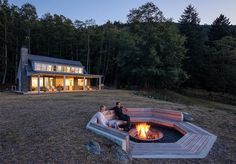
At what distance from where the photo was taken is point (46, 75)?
26.9 meters

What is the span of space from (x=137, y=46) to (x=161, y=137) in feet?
97.3

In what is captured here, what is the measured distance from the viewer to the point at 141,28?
1609 inches

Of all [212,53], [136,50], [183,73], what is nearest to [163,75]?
[183,73]

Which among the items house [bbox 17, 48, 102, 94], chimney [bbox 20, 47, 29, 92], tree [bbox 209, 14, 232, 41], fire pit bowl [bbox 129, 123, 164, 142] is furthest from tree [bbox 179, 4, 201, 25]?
fire pit bowl [bbox 129, 123, 164, 142]

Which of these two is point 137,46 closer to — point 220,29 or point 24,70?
point 24,70

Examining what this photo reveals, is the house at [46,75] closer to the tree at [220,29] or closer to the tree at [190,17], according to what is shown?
the tree at [190,17]

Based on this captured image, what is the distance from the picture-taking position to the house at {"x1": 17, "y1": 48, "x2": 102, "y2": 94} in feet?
84.1

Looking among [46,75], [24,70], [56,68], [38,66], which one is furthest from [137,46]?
[24,70]

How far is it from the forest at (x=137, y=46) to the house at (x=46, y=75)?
9069 mm

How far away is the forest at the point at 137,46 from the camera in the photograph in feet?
112

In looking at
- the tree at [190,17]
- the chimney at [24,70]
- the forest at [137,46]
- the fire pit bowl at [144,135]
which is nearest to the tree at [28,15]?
the forest at [137,46]

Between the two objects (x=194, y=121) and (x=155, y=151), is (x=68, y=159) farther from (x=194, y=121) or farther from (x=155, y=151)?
(x=194, y=121)

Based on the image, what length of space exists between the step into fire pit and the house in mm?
17507

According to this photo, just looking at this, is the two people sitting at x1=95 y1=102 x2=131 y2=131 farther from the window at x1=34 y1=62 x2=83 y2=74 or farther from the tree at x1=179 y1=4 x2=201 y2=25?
the tree at x1=179 y1=4 x2=201 y2=25
